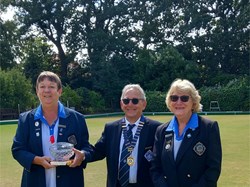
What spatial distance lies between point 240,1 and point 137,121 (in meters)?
39.1

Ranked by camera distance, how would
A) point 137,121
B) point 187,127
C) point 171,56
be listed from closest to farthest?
point 187,127, point 137,121, point 171,56

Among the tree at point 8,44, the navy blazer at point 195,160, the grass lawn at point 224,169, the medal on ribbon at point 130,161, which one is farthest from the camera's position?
the tree at point 8,44

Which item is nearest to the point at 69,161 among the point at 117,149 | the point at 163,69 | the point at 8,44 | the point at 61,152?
the point at 61,152

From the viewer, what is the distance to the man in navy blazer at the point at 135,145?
3.80 metres

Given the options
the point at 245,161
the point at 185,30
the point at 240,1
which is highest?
the point at 240,1

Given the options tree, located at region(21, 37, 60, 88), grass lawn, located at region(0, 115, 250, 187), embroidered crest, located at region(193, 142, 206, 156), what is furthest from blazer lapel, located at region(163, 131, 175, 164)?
tree, located at region(21, 37, 60, 88)

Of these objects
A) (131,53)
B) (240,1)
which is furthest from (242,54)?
(131,53)

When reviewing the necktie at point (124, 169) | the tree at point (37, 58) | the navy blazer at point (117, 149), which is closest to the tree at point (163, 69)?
the tree at point (37, 58)

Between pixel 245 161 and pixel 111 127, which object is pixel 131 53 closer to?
pixel 245 161

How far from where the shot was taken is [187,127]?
11.6ft

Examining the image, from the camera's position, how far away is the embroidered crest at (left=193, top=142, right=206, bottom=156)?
11.1 ft

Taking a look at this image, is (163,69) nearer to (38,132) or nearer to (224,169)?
(224,169)

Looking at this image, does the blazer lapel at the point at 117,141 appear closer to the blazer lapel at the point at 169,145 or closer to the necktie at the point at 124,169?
the necktie at the point at 124,169

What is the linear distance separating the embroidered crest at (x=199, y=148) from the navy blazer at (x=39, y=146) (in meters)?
1.04
